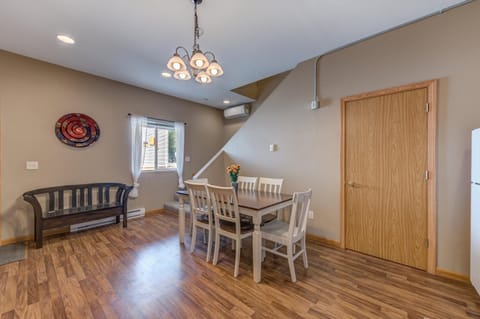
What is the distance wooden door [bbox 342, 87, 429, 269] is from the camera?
231 centimetres

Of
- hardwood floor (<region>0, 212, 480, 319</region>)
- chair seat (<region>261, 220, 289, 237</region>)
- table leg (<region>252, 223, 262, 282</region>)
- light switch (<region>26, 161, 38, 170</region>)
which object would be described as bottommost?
hardwood floor (<region>0, 212, 480, 319</region>)

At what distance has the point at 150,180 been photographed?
459 centimetres

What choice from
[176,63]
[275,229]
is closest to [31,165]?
[176,63]

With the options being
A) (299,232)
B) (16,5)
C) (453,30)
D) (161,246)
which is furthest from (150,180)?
(453,30)

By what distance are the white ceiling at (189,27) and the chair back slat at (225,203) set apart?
72.6 inches

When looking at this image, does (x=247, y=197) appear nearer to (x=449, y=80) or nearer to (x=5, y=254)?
(x=449, y=80)

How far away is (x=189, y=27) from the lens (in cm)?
238

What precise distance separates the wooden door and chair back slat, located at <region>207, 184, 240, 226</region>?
1.62m

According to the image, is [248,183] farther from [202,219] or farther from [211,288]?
[211,288]

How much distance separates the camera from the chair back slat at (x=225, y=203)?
2.17 meters

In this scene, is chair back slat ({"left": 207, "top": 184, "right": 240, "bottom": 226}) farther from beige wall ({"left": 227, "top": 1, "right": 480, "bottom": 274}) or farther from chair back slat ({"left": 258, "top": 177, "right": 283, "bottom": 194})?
beige wall ({"left": 227, "top": 1, "right": 480, "bottom": 274})

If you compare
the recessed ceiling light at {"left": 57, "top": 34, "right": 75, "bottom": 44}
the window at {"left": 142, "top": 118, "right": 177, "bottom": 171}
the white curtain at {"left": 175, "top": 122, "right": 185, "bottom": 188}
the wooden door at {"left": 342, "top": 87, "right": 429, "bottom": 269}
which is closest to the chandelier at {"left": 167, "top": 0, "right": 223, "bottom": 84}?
the recessed ceiling light at {"left": 57, "top": 34, "right": 75, "bottom": 44}

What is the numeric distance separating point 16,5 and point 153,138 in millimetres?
2887

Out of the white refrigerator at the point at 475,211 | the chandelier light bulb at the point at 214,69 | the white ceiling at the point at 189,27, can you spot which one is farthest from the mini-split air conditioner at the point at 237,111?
the white refrigerator at the point at 475,211
